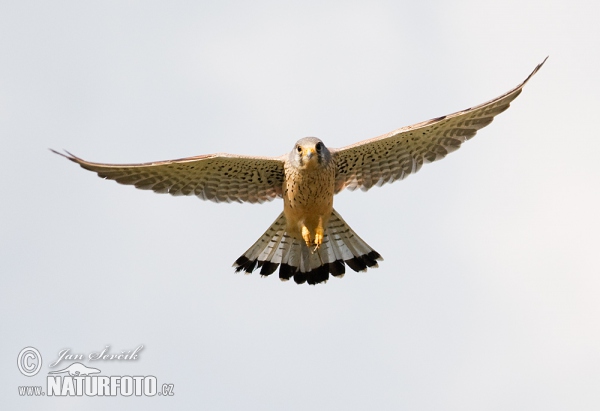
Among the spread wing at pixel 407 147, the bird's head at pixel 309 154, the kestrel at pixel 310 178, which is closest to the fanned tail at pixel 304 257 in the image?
the kestrel at pixel 310 178

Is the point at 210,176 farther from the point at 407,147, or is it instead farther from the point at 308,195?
the point at 407,147

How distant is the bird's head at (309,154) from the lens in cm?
1159

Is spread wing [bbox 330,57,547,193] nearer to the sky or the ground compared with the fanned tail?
nearer to the sky

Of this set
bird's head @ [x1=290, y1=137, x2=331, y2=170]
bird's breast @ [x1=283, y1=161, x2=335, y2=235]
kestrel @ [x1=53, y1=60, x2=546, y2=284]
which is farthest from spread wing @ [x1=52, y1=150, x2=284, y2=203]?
bird's head @ [x1=290, y1=137, x2=331, y2=170]

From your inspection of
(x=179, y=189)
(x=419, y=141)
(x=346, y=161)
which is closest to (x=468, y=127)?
(x=419, y=141)

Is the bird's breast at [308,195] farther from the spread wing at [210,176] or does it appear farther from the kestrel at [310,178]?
the spread wing at [210,176]

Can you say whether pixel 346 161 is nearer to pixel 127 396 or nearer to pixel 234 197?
pixel 234 197

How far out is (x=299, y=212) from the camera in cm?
1210

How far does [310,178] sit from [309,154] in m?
0.34

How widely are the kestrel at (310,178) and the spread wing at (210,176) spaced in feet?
0.04

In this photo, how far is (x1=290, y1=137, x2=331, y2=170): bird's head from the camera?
11586 millimetres

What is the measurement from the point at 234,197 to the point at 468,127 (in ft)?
9.24

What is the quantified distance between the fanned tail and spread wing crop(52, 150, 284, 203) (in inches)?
24.6

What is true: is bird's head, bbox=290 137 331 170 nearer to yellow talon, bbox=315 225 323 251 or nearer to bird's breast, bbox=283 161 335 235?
bird's breast, bbox=283 161 335 235
